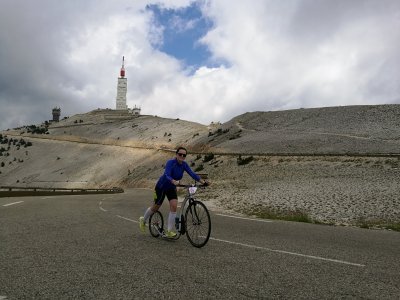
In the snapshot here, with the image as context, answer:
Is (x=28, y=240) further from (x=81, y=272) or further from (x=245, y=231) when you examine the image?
(x=245, y=231)

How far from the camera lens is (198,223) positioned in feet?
28.6

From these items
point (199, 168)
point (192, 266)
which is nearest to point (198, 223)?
point (192, 266)

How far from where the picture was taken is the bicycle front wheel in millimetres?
8547

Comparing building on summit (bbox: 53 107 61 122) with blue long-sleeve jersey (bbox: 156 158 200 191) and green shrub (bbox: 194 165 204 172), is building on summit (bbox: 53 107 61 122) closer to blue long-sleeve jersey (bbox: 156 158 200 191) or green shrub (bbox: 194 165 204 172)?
green shrub (bbox: 194 165 204 172)

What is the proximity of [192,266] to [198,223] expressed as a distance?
1940 millimetres

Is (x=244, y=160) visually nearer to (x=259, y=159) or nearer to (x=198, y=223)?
(x=259, y=159)

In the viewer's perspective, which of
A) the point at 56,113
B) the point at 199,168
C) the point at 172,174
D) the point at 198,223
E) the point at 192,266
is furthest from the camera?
the point at 56,113

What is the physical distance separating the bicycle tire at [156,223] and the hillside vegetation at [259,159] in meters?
9.43

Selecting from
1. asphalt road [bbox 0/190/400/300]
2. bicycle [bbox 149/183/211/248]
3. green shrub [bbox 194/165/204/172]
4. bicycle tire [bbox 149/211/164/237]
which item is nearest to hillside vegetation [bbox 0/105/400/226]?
green shrub [bbox 194/165/204/172]

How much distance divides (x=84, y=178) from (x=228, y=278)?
7538cm

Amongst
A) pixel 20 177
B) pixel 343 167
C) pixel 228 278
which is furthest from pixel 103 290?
pixel 20 177

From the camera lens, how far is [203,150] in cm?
7088

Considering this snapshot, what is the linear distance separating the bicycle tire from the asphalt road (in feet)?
0.68

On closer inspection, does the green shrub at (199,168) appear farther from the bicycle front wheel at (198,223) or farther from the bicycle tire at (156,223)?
the bicycle front wheel at (198,223)
